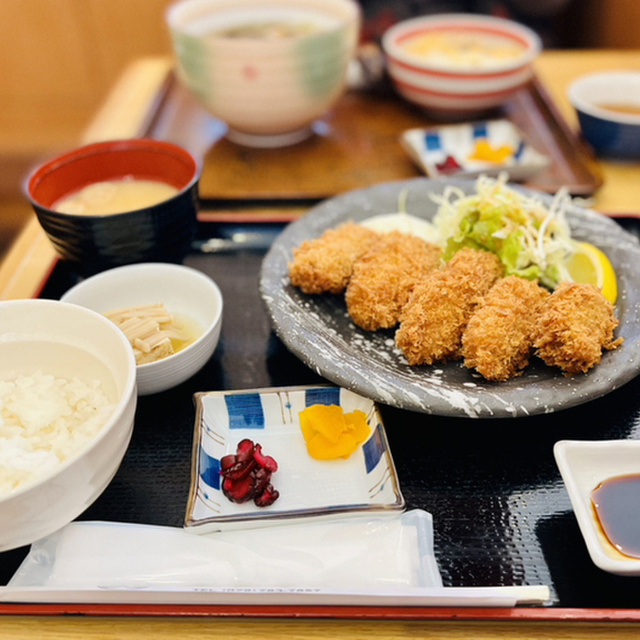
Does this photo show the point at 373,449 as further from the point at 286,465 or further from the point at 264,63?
the point at 264,63

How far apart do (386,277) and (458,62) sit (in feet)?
6.27

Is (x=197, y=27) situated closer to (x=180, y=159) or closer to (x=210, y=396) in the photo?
(x=180, y=159)

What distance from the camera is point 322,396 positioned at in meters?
1.62

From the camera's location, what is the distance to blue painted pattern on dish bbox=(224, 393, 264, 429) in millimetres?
1613

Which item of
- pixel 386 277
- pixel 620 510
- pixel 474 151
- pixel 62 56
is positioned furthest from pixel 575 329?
pixel 62 56

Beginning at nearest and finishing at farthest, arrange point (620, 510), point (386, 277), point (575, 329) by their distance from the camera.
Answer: point (620, 510), point (575, 329), point (386, 277)

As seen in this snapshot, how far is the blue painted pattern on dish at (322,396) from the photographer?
162 cm

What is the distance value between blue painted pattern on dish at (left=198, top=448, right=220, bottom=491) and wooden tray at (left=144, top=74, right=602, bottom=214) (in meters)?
1.43

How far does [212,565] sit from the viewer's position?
1.28 metres

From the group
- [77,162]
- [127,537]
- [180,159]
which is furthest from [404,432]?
[77,162]

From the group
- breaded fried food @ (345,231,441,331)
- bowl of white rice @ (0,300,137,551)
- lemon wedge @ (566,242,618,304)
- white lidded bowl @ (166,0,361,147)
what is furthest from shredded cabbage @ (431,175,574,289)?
bowl of white rice @ (0,300,137,551)

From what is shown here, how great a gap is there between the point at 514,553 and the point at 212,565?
0.69 metres

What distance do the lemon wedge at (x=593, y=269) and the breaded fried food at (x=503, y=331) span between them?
225 millimetres

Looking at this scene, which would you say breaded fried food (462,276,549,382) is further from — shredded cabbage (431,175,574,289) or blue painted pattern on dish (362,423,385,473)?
blue painted pattern on dish (362,423,385,473)
